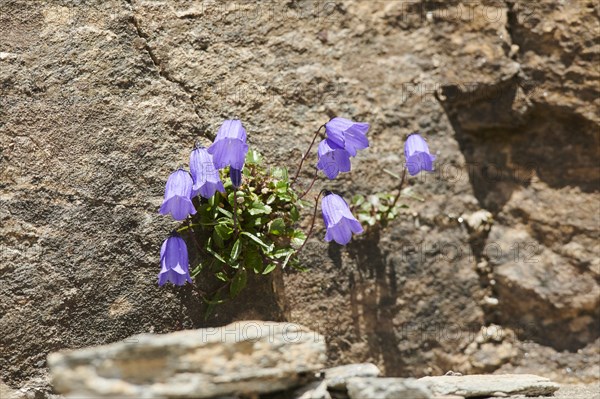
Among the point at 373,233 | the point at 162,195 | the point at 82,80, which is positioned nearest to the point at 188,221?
the point at 162,195

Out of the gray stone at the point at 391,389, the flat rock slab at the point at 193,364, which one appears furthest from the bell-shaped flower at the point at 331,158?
the gray stone at the point at 391,389

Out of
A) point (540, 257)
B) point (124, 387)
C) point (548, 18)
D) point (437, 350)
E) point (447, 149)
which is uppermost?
point (548, 18)

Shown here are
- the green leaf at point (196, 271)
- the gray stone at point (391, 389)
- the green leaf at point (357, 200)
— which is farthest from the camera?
the green leaf at point (357, 200)

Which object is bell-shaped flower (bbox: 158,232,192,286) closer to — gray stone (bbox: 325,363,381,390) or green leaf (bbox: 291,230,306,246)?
green leaf (bbox: 291,230,306,246)

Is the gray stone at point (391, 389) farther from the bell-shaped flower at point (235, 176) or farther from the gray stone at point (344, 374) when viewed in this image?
the bell-shaped flower at point (235, 176)

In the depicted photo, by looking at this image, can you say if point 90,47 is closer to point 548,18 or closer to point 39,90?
point 39,90

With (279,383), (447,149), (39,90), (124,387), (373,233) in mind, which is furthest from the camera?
(447,149)

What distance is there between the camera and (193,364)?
9.00 ft

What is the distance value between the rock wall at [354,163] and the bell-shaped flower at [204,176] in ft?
1.30

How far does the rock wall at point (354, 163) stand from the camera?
4.20 meters

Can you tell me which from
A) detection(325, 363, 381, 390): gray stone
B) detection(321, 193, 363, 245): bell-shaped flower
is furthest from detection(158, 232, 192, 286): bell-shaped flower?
detection(325, 363, 381, 390): gray stone

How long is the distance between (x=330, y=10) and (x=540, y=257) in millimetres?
2058

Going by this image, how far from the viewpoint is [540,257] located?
5320 millimetres

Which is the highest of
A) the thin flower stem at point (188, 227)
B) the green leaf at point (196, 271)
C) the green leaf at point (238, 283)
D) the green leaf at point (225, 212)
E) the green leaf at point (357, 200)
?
the green leaf at point (357, 200)
